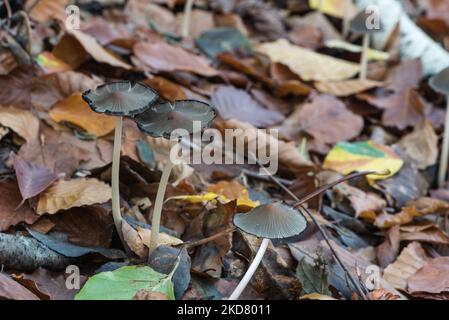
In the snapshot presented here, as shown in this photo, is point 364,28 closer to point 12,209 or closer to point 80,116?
point 80,116

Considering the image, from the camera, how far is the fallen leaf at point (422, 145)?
3131 millimetres

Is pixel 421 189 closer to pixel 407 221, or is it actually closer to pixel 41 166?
pixel 407 221

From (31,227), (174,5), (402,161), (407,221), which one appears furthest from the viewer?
(174,5)

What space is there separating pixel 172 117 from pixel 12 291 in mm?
586

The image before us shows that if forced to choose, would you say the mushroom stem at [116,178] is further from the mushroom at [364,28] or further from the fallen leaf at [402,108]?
the mushroom at [364,28]

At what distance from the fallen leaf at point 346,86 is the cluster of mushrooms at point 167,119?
178 centimetres

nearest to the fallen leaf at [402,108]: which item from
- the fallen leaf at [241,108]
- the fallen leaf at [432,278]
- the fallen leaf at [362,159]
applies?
the fallen leaf at [362,159]

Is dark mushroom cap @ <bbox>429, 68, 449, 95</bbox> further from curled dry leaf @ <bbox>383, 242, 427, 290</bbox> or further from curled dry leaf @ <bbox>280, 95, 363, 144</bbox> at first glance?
curled dry leaf @ <bbox>383, 242, 427, 290</bbox>

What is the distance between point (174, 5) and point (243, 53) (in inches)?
26.8

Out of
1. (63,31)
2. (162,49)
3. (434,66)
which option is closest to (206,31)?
(162,49)

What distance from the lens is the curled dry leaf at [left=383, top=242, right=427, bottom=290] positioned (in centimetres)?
215

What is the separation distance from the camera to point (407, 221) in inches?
99.1

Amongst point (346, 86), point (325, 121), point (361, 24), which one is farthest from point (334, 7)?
point (325, 121)

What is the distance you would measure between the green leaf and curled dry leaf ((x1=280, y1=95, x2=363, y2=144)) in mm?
1486
